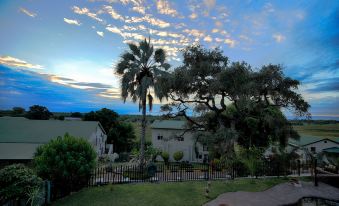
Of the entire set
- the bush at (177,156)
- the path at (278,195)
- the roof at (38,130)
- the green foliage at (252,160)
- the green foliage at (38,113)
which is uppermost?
the green foliage at (38,113)

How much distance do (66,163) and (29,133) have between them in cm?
1919

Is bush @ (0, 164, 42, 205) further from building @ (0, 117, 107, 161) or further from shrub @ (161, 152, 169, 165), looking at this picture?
shrub @ (161, 152, 169, 165)

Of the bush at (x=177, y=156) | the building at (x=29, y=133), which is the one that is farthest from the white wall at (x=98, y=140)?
the bush at (x=177, y=156)

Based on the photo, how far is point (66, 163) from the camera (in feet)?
39.6

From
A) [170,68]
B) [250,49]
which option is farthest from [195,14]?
[250,49]

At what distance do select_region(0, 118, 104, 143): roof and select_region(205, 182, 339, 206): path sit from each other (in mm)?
21641

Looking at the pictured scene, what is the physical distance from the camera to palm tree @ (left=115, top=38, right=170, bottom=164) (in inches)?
798

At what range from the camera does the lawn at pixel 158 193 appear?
11250mm

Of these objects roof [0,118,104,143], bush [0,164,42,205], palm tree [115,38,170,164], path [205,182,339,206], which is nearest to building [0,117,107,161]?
roof [0,118,104,143]

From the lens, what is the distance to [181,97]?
78.2ft

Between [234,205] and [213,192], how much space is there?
7.48 ft

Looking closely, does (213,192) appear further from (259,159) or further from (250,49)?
(250,49)

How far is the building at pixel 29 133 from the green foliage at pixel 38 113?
1374 inches

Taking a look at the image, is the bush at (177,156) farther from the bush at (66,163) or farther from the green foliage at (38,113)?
the green foliage at (38,113)
